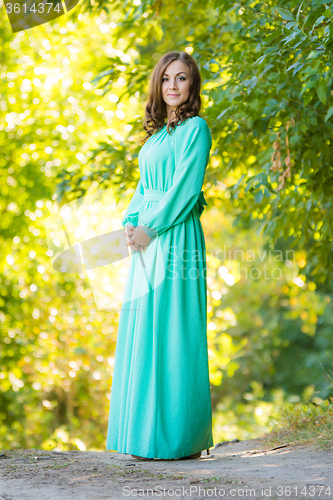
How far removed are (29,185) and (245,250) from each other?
13.4 feet

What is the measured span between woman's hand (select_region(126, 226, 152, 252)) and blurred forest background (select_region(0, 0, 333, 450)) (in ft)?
2.76

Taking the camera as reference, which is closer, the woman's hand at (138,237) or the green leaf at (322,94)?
the green leaf at (322,94)

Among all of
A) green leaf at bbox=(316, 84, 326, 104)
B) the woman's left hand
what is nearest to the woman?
the woman's left hand

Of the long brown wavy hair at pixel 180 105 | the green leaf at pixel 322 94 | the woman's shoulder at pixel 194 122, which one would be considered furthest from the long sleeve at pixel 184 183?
the green leaf at pixel 322 94

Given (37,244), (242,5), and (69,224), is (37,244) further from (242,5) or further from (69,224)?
(242,5)

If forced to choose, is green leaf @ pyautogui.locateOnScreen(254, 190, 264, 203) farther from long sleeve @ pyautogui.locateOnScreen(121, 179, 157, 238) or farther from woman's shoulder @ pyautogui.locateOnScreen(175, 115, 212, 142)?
long sleeve @ pyautogui.locateOnScreen(121, 179, 157, 238)

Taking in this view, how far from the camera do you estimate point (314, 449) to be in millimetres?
2387

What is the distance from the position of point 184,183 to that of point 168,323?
694 mm

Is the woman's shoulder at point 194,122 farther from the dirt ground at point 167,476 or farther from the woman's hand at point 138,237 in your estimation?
the dirt ground at point 167,476

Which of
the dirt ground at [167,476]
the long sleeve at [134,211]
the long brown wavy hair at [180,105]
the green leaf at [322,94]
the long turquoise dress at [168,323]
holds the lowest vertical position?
the dirt ground at [167,476]

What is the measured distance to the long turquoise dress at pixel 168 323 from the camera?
231cm

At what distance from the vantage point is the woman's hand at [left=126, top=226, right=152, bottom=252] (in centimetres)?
246

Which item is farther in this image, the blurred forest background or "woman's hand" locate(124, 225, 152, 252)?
the blurred forest background

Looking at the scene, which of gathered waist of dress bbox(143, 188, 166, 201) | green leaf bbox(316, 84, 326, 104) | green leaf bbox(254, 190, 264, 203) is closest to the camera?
green leaf bbox(316, 84, 326, 104)
